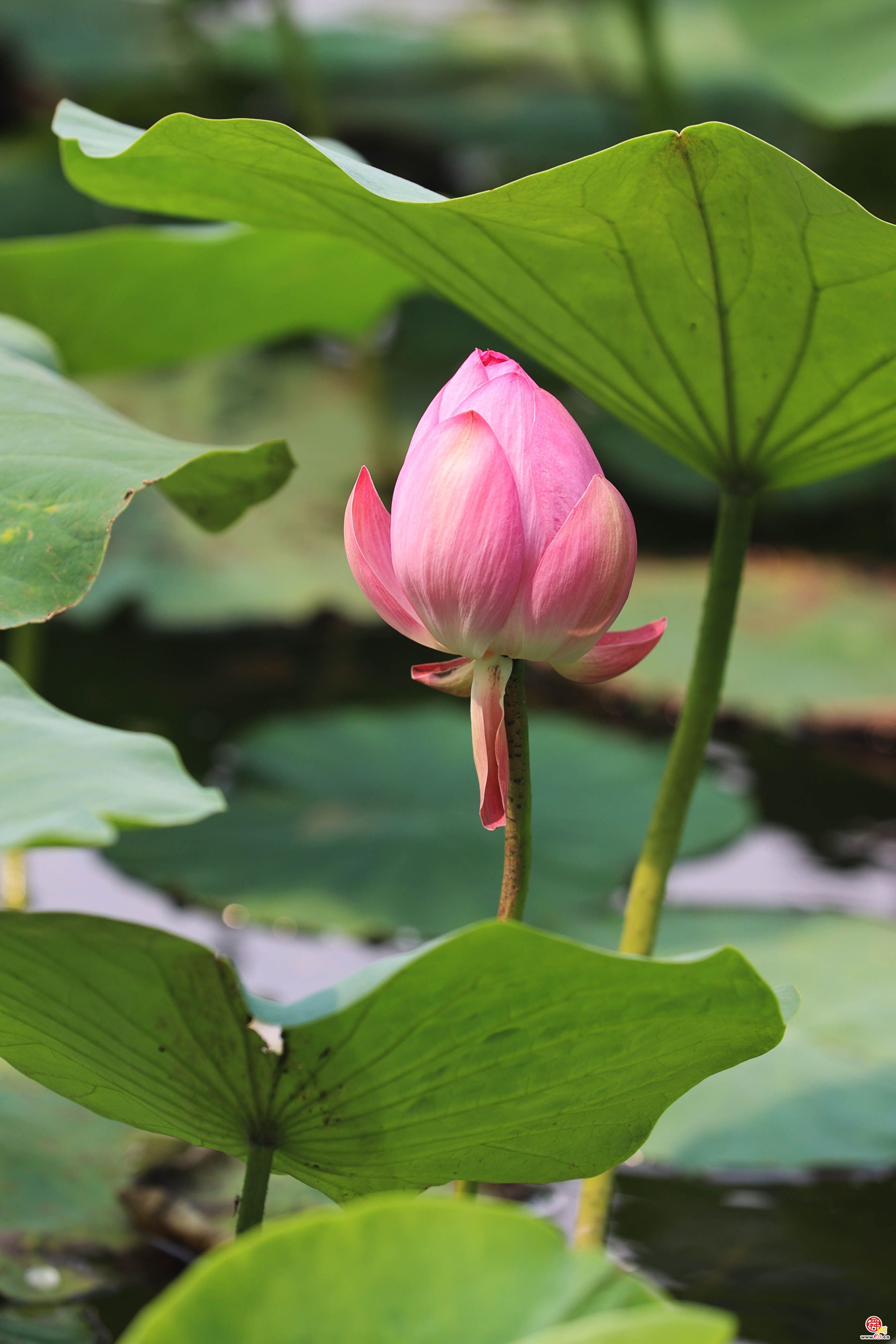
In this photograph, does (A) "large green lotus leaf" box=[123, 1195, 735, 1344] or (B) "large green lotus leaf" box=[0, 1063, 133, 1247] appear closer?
(A) "large green lotus leaf" box=[123, 1195, 735, 1344]

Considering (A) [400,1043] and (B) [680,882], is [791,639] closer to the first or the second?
(B) [680,882]

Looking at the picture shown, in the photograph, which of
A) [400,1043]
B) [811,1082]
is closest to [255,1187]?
[400,1043]

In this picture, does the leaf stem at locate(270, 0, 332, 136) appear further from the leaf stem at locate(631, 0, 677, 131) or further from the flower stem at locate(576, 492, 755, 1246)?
the flower stem at locate(576, 492, 755, 1246)

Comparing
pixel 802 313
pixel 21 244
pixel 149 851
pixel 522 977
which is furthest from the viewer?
pixel 149 851

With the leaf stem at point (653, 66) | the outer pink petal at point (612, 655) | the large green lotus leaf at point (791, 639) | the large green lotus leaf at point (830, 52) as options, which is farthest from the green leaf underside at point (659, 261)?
the leaf stem at point (653, 66)

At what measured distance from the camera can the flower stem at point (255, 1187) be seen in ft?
1.24

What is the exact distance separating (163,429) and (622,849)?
0.98 m

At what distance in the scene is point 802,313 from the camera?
46 centimetres

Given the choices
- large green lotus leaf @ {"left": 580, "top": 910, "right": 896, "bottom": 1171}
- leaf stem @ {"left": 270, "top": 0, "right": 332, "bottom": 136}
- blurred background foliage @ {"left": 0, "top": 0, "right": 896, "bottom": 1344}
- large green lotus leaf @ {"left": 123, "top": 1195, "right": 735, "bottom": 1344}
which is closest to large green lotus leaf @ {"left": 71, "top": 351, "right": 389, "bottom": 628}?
blurred background foliage @ {"left": 0, "top": 0, "right": 896, "bottom": 1344}

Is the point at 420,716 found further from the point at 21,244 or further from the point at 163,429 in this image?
the point at 163,429

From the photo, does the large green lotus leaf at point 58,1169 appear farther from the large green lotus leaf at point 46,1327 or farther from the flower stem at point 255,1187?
A: the flower stem at point 255,1187

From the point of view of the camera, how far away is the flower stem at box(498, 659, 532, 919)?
0.40m

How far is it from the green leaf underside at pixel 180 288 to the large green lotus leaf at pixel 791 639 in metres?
0.46

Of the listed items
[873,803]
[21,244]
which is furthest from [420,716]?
[21,244]
